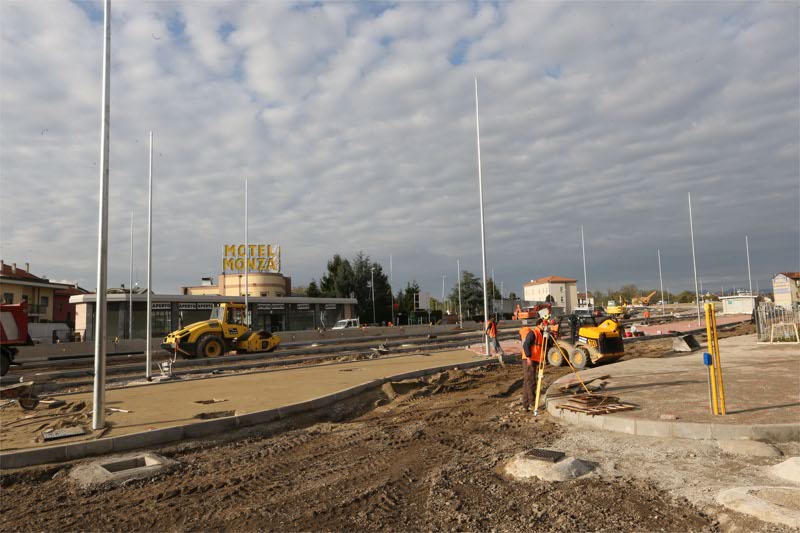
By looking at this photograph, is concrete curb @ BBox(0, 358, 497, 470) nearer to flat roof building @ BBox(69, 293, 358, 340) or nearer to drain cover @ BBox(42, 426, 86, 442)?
drain cover @ BBox(42, 426, 86, 442)

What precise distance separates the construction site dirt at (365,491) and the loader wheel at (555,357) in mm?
9154

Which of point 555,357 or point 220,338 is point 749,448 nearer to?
point 555,357

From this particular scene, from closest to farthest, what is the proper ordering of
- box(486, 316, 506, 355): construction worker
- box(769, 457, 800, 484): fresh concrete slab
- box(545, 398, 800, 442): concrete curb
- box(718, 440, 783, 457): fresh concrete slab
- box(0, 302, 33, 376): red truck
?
box(769, 457, 800, 484): fresh concrete slab → box(718, 440, 783, 457): fresh concrete slab → box(545, 398, 800, 442): concrete curb → box(0, 302, 33, 376): red truck → box(486, 316, 506, 355): construction worker

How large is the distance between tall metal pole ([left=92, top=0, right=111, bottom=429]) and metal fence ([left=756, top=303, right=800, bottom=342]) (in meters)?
23.6

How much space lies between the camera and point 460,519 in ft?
15.1

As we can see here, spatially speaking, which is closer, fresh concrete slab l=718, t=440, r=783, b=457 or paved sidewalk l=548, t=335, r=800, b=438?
fresh concrete slab l=718, t=440, r=783, b=457

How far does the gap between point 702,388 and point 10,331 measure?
2214 cm

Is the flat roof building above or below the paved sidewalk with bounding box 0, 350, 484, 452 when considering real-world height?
above

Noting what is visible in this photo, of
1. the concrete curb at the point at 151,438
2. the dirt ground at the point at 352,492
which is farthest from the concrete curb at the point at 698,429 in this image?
the concrete curb at the point at 151,438

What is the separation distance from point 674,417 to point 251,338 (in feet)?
65.9

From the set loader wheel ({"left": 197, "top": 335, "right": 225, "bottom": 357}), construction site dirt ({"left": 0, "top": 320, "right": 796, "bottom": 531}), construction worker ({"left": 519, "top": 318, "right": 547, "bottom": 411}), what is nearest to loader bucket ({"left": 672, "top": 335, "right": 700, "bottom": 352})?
construction worker ({"left": 519, "top": 318, "right": 547, "bottom": 411})

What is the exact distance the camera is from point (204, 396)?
38.4 feet

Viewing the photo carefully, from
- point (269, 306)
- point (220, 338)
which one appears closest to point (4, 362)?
point (220, 338)

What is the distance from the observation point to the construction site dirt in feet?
→ 15.1
